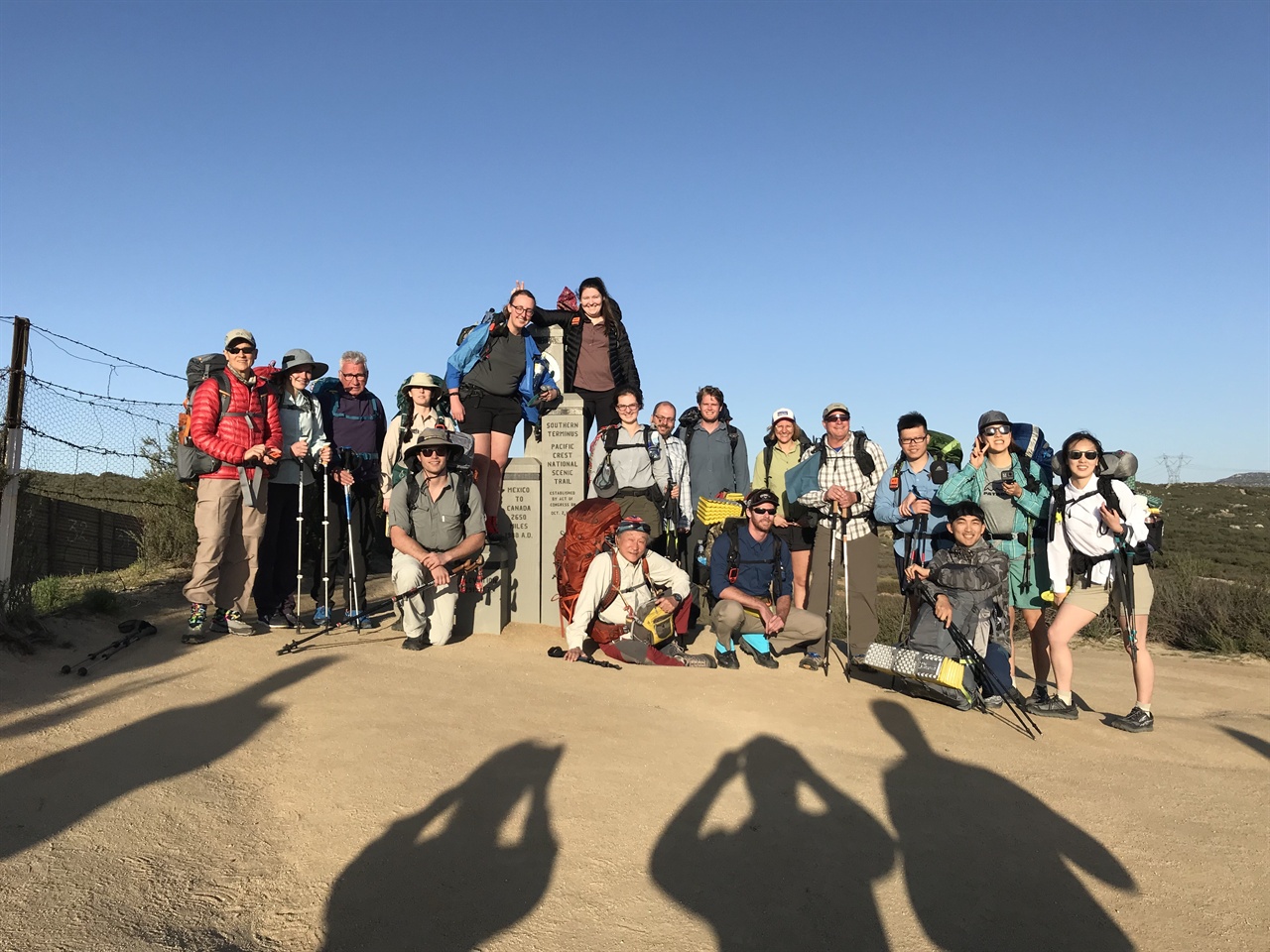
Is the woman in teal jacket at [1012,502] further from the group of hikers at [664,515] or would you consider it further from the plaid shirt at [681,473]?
the plaid shirt at [681,473]

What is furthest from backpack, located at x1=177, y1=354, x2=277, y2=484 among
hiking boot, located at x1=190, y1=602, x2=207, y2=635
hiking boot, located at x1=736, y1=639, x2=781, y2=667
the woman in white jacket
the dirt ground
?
the woman in white jacket

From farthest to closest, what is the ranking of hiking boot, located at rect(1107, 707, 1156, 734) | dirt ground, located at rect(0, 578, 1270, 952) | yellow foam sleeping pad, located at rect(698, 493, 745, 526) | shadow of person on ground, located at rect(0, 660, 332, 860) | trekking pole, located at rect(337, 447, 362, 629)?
yellow foam sleeping pad, located at rect(698, 493, 745, 526), trekking pole, located at rect(337, 447, 362, 629), hiking boot, located at rect(1107, 707, 1156, 734), shadow of person on ground, located at rect(0, 660, 332, 860), dirt ground, located at rect(0, 578, 1270, 952)

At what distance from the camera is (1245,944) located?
3602mm

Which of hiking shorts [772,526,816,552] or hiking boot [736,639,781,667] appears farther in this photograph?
hiking shorts [772,526,816,552]

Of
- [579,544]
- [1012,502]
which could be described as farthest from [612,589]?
[1012,502]

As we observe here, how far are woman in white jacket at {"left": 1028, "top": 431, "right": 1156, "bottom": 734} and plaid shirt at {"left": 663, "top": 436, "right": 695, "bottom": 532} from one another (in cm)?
350

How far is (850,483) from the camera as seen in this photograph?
8.14 meters

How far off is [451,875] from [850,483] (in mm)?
5469

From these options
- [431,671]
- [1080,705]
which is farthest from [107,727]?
[1080,705]

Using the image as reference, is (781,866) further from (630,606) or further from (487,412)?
(487,412)

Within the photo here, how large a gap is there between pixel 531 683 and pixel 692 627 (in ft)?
10.2

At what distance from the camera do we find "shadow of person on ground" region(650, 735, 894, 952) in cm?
354

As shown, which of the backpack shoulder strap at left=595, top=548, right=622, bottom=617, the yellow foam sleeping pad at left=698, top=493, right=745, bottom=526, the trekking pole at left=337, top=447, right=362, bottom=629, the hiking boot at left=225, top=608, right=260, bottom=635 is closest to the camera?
the hiking boot at left=225, top=608, right=260, bottom=635

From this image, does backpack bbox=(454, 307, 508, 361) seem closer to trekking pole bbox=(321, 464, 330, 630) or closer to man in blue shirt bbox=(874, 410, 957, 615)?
trekking pole bbox=(321, 464, 330, 630)
